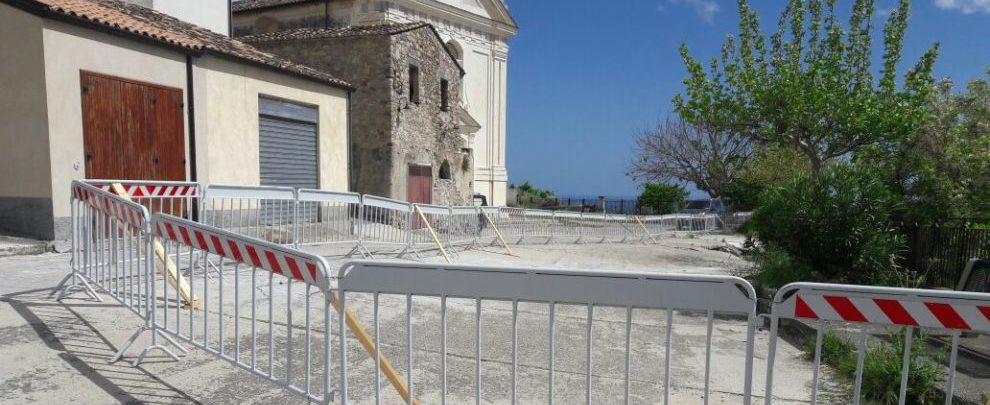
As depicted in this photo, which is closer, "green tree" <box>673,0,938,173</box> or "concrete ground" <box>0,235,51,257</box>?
"concrete ground" <box>0,235,51,257</box>

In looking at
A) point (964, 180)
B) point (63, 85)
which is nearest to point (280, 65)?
point (63, 85)

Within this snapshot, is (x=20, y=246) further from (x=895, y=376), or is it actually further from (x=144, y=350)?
(x=895, y=376)

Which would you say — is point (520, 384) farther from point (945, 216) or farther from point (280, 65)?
point (280, 65)

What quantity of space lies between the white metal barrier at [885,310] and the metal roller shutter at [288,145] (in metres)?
11.6

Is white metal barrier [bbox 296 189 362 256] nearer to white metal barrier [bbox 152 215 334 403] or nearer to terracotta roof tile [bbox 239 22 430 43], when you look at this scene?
white metal barrier [bbox 152 215 334 403]

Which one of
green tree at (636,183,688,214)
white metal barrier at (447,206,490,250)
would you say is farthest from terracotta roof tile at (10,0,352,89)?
green tree at (636,183,688,214)

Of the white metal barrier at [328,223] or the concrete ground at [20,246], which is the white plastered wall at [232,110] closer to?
the white metal barrier at [328,223]

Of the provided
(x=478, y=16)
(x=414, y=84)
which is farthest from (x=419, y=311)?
(x=478, y=16)

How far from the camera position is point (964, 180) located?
916 cm

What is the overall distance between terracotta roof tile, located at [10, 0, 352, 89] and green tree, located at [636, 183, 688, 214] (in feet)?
84.6

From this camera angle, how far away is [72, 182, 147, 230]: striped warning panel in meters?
4.59

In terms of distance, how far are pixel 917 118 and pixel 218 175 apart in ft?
52.3

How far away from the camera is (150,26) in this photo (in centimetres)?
1031

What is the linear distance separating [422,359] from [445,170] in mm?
17581
